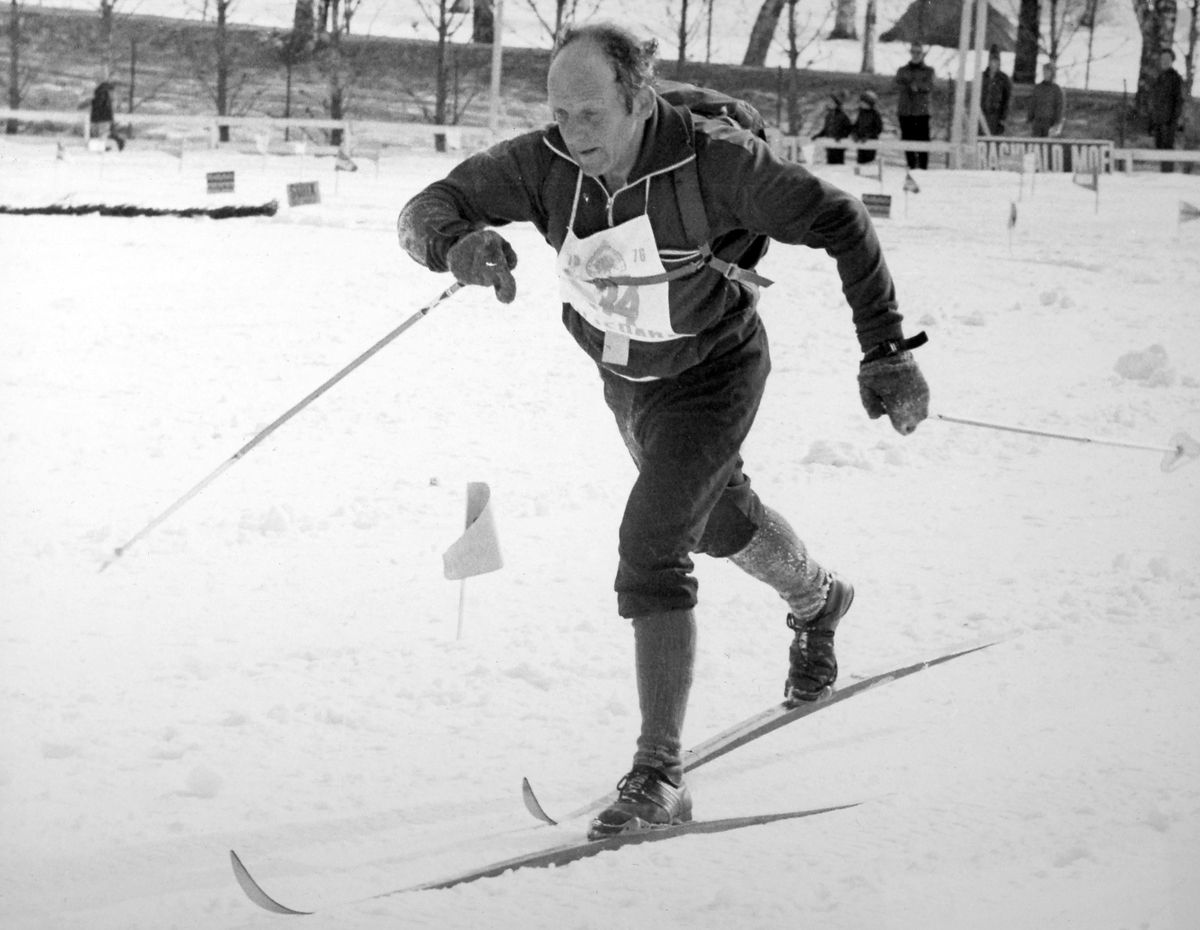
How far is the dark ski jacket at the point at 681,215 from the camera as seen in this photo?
2746mm

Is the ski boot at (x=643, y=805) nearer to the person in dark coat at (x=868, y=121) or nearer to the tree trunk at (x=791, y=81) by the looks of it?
the person in dark coat at (x=868, y=121)

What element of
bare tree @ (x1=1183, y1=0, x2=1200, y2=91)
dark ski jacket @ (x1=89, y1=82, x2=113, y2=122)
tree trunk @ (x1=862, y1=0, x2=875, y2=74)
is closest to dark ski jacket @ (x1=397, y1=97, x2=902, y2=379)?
dark ski jacket @ (x1=89, y1=82, x2=113, y2=122)

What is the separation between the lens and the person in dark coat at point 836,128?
59.1 ft

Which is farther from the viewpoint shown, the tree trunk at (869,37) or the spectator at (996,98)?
the tree trunk at (869,37)

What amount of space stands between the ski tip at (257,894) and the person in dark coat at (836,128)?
16.6 metres

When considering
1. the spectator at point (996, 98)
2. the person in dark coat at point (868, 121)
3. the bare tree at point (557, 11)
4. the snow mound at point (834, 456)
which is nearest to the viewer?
the snow mound at point (834, 456)

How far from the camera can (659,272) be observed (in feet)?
9.27

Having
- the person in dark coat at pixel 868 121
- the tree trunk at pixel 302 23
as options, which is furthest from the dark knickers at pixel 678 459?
the tree trunk at pixel 302 23

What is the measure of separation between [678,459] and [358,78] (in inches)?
1000

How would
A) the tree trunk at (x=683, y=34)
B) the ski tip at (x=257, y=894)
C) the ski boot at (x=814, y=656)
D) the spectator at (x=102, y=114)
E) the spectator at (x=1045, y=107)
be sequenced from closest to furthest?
the ski tip at (x=257, y=894) → the ski boot at (x=814, y=656) → the spectator at (x=1045, y=107) → the spectator at (x=102, y=114) → the tree trunk at (x=683, y=34)

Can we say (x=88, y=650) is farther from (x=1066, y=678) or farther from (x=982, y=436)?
(x=982, y=436)

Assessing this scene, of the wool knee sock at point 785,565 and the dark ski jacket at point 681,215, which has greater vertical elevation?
the dark ski jacket at point 681,215

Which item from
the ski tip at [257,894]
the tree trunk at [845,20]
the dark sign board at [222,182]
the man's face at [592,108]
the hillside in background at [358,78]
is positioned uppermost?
the tree trunk at [845,20]

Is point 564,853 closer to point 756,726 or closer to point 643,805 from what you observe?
point 643,805
